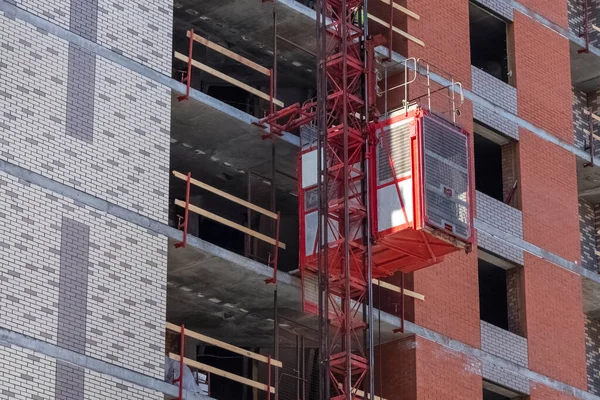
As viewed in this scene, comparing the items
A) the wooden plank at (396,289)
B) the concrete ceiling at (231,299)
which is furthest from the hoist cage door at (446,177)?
the concrete ceiling at (231,299)

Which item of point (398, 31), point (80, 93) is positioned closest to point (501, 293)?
point (398, 31)

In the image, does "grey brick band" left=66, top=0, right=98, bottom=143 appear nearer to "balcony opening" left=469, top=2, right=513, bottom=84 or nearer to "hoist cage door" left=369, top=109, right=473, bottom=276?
"hoist cage door" left=369, top=109, right=473, bottom=276

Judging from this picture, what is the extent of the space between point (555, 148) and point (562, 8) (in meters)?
4.01

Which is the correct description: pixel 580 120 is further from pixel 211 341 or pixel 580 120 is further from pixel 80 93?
pixel 80 93

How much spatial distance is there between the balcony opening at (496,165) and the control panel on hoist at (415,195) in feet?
14.9

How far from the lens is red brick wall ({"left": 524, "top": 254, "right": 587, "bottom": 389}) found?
42.2 m

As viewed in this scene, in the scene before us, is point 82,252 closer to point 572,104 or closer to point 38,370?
point 38,370

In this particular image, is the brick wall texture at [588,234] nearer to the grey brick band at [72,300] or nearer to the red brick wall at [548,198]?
the red brick wall at [548,198]

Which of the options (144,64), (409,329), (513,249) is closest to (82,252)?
(144,64)

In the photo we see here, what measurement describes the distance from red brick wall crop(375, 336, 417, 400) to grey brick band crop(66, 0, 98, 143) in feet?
27.7

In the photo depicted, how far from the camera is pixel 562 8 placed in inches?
1842

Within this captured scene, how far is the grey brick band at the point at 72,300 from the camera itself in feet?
107

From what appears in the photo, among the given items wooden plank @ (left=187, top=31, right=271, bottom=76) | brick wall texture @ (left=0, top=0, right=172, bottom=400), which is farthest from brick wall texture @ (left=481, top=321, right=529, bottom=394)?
brick wall texture @ (left=0, top=0, right=172, bottom=400)

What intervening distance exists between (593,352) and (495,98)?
23.1 feet
